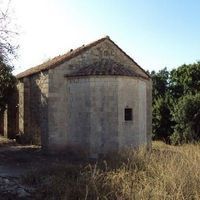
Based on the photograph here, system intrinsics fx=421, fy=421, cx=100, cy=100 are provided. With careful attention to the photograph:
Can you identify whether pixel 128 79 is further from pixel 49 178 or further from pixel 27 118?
pixel 49 178

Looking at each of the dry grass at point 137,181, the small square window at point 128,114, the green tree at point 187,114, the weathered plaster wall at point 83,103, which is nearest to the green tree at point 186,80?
the green tree at point 187,114

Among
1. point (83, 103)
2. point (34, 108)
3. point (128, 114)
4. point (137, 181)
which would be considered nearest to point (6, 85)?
point (34, 108)

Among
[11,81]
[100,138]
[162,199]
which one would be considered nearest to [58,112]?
[100,138]

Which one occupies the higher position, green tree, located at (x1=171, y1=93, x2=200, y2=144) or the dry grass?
green tree, located at (x1=171, y1=93, x2=200, y2=144)

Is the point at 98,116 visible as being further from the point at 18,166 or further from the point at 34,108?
the point at 34,108

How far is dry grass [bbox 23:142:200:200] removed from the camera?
7617 millimetres

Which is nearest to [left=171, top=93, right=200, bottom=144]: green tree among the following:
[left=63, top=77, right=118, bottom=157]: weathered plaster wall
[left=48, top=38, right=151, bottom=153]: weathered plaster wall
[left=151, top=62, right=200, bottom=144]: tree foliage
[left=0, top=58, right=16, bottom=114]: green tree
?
[left=151, top=62, right=200, bottom=144]: tree foliage

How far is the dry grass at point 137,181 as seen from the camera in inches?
300

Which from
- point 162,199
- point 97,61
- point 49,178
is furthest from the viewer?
point 97,61

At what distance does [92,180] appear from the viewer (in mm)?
9609

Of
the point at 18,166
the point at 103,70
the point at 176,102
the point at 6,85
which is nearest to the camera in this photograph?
the point at 18,166

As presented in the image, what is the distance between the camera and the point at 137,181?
8.66 metres

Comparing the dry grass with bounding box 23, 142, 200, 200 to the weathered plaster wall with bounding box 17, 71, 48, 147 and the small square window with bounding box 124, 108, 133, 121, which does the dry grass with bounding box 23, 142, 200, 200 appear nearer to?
the small square window with bounding box 124, 108, 133, 121

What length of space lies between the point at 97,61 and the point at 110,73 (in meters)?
1.88
